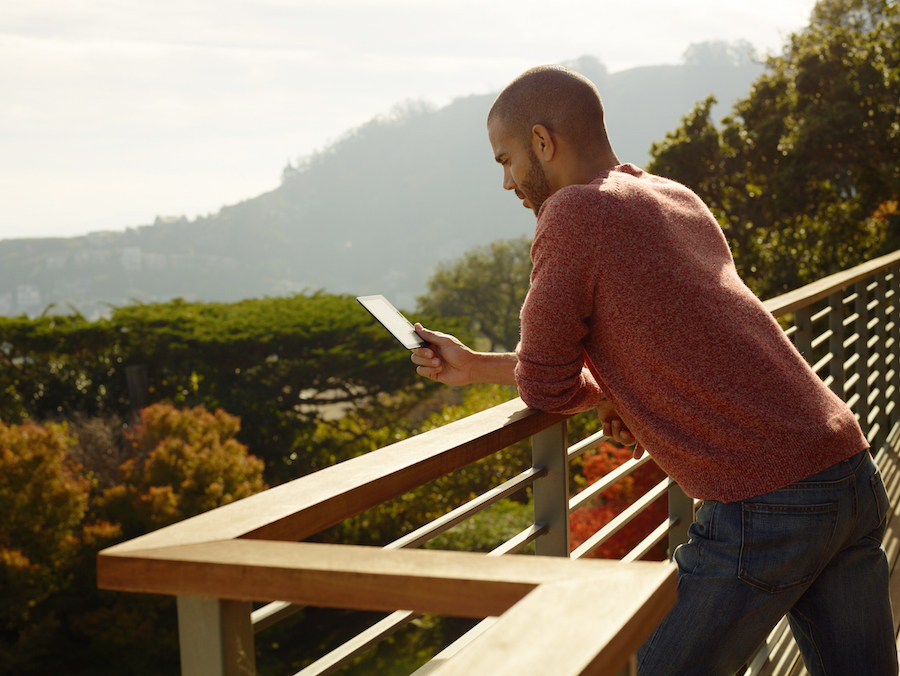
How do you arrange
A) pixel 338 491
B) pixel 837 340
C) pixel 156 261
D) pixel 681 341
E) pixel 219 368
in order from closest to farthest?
pixel 338 491 → pixel 681 341 → pixel 837 340 → pixel 219 368 → pixel 156 261

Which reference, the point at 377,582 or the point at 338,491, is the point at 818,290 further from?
the point at 377,582

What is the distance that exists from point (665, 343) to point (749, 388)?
0.45 ft

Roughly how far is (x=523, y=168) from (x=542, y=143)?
0.19ft

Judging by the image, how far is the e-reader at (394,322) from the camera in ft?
5.23

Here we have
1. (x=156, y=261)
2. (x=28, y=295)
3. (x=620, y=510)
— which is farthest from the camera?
(x=156, y=261)

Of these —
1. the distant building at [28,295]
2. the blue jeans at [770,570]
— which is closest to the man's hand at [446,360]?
the blue jeans at [770,570]

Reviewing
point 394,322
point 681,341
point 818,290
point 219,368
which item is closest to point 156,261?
point 219,368

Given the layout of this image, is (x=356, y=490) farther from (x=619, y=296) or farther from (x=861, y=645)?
(x=861, y=645)

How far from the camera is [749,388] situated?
115 centimetres

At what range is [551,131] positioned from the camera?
1.37m

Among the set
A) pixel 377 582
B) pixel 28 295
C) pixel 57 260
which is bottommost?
pixel 377 582

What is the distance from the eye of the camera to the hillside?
3376 inches

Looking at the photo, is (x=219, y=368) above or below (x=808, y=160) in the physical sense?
below

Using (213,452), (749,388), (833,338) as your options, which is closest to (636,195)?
(749,388)
